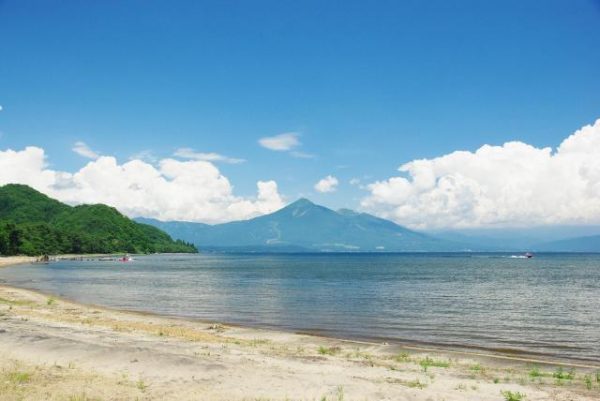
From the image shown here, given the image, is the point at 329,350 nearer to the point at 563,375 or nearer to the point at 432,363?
the point at 432,363

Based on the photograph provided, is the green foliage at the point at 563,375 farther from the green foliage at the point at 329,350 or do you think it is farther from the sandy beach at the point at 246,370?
the green foliage at the point at 329,350

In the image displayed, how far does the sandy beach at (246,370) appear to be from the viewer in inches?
702

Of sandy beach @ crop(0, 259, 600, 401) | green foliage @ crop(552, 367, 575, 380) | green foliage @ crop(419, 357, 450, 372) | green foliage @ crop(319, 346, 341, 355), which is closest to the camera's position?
sandy beach @ crop(0, 259, 600, 401)

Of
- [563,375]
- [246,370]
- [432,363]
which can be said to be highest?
[246,370]

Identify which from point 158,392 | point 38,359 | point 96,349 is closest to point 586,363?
point 158,392

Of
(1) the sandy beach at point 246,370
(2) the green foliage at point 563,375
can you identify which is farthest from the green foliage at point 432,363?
(2) the green foliage at point 563,375

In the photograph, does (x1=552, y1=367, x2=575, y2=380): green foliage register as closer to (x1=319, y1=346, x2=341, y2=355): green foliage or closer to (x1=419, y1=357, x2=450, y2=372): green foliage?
(x1=419, y1=357, x2=450, y2=372): green foliage

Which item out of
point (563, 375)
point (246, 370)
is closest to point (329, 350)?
point (246, 370)

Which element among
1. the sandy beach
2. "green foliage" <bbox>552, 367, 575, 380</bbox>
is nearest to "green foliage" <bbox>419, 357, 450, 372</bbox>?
the sandy beach

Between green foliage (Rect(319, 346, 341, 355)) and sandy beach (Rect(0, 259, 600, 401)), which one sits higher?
sandy beach (Rect(0, 259, 600, 401))

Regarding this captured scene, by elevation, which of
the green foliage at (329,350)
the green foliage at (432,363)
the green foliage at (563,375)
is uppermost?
the green foliage at (563,375)

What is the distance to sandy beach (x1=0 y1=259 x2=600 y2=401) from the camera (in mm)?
17828

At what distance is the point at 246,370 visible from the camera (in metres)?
21.2

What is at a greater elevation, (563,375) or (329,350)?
(563,375)
